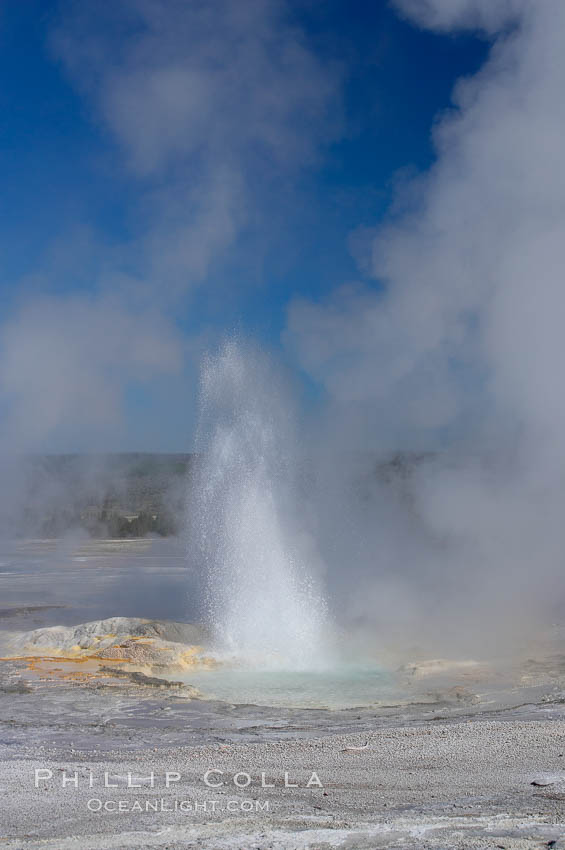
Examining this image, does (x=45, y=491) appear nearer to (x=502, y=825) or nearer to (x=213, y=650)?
(x=213, y=650)

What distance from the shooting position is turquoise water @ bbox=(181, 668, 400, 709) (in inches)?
324

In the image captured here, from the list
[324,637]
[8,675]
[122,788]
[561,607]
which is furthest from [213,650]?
[561,607]

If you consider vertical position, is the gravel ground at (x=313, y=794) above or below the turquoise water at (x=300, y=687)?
below

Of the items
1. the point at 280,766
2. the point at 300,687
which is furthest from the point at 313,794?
the point at 300,687

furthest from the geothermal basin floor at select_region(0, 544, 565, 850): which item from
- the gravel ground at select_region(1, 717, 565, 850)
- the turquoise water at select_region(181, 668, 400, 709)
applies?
the turquoise water at select_region(181, 668, 400, 709)

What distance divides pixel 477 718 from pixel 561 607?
6893 millimetres

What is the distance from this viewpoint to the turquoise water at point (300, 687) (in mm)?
8242

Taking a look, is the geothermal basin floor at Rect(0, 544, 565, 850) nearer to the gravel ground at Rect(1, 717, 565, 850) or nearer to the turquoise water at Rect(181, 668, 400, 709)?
the gravel ground at Rect(1, 717, 565, 850)

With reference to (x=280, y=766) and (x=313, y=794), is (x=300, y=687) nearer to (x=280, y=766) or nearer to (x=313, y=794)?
(x=280, y=766)

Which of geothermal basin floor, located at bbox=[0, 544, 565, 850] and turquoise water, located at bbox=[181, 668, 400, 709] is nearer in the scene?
geothermal basin floor, located at bbox=[0, 544, 565, 850]

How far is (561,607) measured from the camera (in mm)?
13359

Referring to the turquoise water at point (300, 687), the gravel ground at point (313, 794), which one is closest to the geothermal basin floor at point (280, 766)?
the gravel ground at point (313, 794)

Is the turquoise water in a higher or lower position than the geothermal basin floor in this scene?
higher

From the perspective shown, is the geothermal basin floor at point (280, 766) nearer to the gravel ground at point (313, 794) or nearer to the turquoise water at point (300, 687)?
the gravel ground at point (313, 794)
